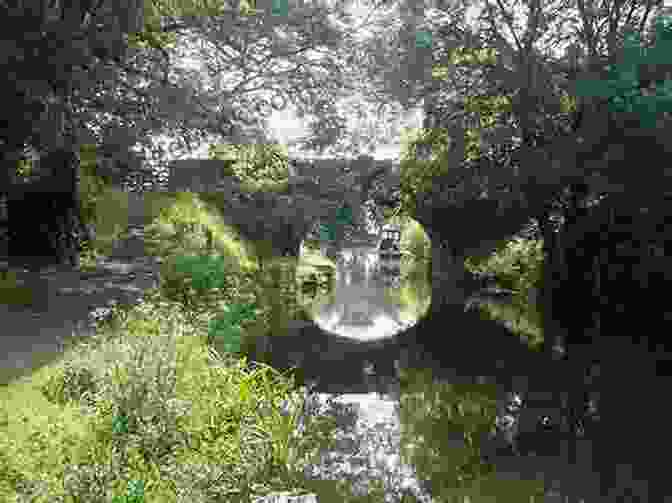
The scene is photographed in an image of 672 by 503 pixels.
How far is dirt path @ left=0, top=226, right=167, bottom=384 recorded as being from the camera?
22.0 feet

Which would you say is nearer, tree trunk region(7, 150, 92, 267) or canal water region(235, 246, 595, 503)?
canal water region(235, 246, 595, 503)

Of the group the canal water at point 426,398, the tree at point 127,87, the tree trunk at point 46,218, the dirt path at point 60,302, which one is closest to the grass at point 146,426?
the dirt path at point 60,302

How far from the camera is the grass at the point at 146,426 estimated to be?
14.7ft

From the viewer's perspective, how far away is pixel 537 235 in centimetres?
1800

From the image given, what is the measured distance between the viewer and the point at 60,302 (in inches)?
349

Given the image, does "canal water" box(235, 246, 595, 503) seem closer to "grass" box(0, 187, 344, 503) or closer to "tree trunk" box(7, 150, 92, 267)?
"grass" box(0, 187, 344, 503)

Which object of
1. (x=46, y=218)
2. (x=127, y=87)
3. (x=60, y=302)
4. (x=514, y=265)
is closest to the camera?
(x=60, y=302)

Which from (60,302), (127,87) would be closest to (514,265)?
(127,87)

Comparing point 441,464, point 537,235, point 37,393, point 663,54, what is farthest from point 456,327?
point 37,393

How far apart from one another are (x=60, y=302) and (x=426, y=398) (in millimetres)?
4798

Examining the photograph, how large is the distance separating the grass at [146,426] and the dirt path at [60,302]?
0.31 m

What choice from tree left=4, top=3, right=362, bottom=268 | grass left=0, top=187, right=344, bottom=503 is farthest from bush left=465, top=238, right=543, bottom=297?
grass left=0, top=187, right=344, bottom=503

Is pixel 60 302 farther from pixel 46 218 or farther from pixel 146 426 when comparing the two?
pixel 146 426

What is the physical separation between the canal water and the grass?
588 millimetres
